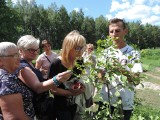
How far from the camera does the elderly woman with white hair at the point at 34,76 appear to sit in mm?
3098

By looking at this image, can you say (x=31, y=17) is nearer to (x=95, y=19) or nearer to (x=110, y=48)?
(x=95, y=19)

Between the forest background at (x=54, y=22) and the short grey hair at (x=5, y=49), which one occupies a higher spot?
the short grey hair at (x=5, y=49)

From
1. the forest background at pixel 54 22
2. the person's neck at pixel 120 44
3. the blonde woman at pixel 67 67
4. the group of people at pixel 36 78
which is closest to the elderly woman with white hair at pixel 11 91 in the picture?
the group of people at pixel 36 78

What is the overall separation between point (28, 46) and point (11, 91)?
31.5 inches

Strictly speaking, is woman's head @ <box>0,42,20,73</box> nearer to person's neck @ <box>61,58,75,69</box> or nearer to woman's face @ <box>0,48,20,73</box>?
woman's face @ <box>0,48,20,73</box>

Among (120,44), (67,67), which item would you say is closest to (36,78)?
(67,67)

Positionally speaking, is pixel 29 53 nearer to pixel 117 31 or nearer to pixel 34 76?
pixel 34 76

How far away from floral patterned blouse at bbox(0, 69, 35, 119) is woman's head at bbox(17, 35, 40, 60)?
45cm

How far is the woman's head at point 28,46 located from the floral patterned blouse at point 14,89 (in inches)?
17.6

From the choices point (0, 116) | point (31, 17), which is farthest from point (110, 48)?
point (31, 17)

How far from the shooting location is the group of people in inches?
104

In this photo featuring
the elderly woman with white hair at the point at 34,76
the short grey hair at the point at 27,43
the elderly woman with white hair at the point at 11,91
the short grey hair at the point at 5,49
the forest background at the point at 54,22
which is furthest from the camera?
the forest background at the point at 54,22

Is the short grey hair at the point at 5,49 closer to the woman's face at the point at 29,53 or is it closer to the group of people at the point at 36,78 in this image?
the group of people at the point at 36,78

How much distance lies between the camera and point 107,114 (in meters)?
2.95
